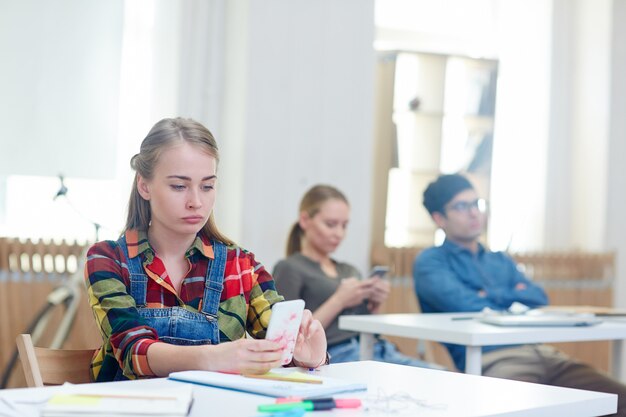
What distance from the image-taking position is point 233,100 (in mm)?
4730

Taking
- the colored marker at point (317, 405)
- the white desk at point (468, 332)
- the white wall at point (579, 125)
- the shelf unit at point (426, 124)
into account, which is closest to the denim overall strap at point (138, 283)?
the colored marker at point (317, 405)

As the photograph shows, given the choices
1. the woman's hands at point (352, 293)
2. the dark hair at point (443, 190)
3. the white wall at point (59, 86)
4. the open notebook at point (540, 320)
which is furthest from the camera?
the white wall at point (59, 86)

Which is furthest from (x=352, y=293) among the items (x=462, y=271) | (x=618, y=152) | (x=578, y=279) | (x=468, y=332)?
(x=618, y=152)

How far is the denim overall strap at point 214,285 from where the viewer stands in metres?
2.03

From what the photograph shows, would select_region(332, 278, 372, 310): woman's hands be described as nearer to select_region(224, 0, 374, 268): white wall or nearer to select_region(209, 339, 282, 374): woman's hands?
select_region(224, 0, 374, 268): white wall

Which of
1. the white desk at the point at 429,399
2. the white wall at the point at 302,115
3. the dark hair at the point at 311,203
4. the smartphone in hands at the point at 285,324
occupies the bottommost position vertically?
the white desk at the point at 429,399

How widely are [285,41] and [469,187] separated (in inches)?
50.2

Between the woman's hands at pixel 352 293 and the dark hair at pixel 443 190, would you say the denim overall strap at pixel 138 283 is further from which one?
the dark hair at pixel 443 190

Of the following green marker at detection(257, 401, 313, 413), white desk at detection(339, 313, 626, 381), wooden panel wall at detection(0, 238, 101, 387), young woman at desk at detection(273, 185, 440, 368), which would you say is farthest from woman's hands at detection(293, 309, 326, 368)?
wooden panel wall at detection(0, 238, 101, 387)

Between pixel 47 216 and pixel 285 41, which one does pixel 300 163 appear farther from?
pixel 47 216

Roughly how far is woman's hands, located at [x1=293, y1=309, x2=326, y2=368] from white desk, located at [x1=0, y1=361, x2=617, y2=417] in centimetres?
4

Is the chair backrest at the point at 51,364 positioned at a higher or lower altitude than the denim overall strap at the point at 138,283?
lower

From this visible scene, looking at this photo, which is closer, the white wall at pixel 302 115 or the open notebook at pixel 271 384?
the open notebook at pixel 271 384

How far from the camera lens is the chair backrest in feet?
5.89
